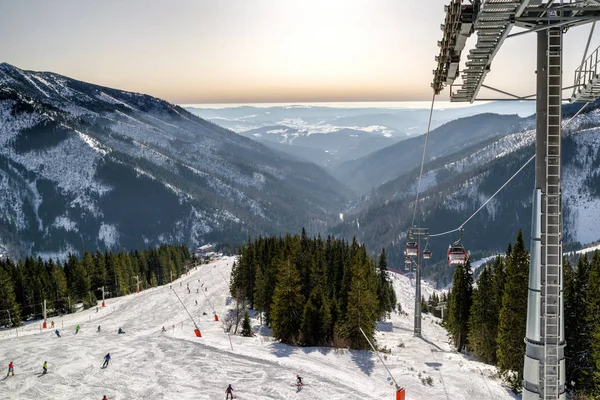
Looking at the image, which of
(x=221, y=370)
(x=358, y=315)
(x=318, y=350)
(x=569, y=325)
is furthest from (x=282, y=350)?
(x=569, y=325)

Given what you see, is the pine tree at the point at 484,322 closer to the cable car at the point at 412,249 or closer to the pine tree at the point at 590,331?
the pine tree at the point at 590,331

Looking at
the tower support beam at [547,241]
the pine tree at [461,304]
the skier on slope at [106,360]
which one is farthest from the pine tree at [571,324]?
the skier on slope at [106,360]

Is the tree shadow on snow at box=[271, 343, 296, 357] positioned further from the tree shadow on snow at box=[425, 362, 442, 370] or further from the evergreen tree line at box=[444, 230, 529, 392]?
the evergreen tree line at box=[444, 230, 529, 392]

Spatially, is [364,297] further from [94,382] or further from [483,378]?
[94,382]

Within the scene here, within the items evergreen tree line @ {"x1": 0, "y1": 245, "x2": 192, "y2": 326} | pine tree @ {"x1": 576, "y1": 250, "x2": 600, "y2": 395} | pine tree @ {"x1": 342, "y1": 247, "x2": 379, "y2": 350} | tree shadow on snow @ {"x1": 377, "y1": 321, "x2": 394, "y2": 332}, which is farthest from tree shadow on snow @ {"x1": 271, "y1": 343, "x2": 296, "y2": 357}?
evergreen tree line @ {"x1": 0, "y1": 245, "x2": 192, "y2": 326}

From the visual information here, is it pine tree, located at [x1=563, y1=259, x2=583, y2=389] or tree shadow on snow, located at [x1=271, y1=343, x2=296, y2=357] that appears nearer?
pine tree, located at [x1=563, y1=259, x2=583, y2=389]

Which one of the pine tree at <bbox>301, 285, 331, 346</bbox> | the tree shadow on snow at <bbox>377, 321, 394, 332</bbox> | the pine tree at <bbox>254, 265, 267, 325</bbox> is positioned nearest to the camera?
the pine tree at <bbox>301, 285, 331, 346</bbox>
